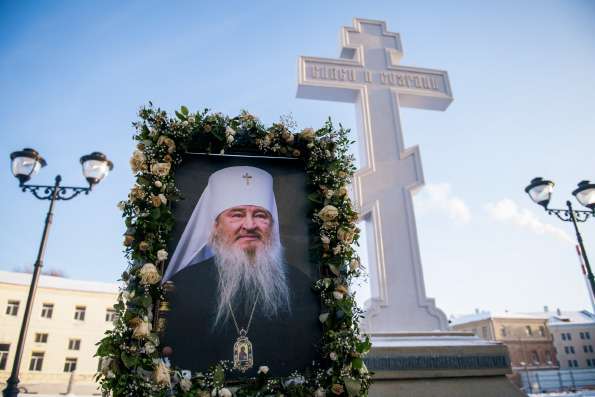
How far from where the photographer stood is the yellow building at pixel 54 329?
2870 centimetres

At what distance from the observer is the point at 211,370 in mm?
3053

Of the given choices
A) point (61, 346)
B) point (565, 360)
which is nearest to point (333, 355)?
point (61, 346)

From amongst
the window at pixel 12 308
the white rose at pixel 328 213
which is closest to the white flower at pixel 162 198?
the white rose at pixel 328 213

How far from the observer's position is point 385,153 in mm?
6633

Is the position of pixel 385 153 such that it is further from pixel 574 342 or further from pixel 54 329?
pixel 574 342

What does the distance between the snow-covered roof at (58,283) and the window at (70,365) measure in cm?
546

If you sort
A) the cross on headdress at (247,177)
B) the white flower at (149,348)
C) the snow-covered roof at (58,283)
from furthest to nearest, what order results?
the snow-covered roof at (58,283) < the cross on headdress at (247,177) < the white flower at (149,348)

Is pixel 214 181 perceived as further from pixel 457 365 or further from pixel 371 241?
pixel 457 365

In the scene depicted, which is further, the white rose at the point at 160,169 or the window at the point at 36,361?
the window at the point at 36,361

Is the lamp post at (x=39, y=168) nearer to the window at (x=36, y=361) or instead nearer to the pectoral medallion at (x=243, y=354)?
the pectoral medallion at (x=243, y=354)

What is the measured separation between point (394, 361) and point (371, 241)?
1966 mm

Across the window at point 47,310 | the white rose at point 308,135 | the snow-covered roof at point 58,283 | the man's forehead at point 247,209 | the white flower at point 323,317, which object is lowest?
the white flower at point 323,317

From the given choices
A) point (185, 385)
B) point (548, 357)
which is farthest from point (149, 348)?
point (548, 357)

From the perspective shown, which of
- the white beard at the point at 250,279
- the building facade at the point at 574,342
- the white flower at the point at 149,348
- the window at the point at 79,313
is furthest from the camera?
the building facade at the point at 574,342
